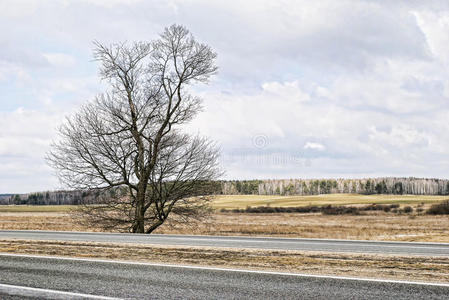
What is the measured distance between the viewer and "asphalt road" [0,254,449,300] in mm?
6836

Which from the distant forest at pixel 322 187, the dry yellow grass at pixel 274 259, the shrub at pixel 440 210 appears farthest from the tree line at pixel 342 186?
the dry yellow grass at pixel 274 259

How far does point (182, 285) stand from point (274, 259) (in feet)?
11.7

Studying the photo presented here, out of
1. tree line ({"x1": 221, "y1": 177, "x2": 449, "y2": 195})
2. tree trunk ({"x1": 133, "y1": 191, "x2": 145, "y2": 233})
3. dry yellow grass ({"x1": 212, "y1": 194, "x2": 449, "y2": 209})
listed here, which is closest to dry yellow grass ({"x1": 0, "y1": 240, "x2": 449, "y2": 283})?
tree trunk ({"x1": 133, "y1": 191, "x2": 145, "y2": 233})

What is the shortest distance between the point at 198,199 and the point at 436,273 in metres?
16.9

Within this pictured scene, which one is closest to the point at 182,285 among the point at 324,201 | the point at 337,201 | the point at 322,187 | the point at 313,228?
the point at 313,228

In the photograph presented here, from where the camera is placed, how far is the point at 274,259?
10672 mm

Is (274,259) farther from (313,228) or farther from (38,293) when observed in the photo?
(313,228)

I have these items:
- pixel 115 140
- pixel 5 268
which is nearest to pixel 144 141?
pixel 115 140

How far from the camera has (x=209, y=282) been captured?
307 inches

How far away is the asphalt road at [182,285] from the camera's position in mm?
6836

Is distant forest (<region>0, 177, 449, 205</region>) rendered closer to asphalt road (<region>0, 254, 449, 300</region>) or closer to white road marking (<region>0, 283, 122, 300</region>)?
asphalt road (<region>0, 254, 449, 300</region>)

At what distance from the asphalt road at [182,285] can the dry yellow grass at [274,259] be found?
0.95m

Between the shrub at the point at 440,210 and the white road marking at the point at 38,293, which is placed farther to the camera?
the shrub at the point at 440,210

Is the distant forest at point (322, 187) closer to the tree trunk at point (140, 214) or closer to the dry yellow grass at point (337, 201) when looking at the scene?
the dry yellow grass at point (337, 201)
